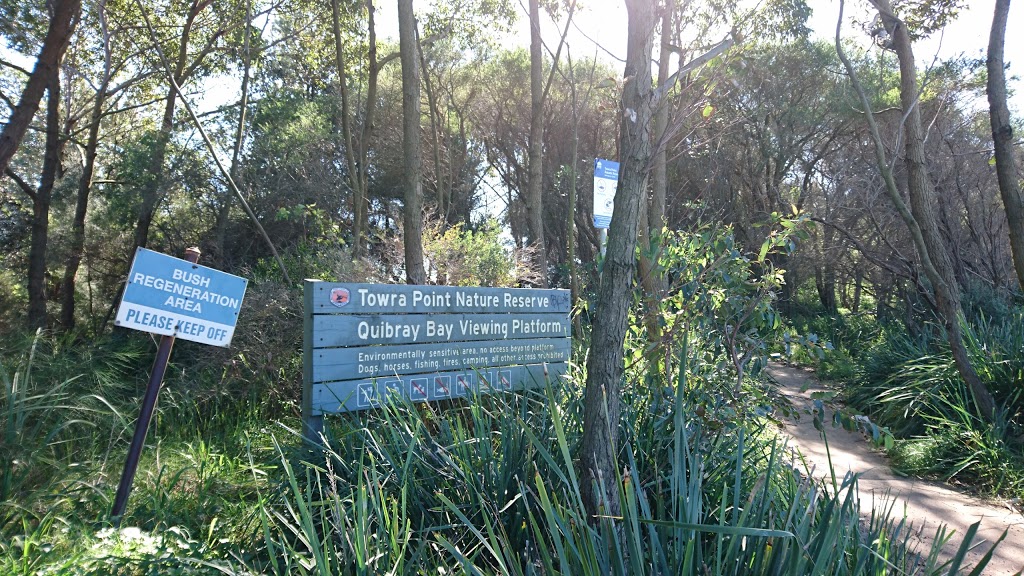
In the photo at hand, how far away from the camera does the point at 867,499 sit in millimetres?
4875

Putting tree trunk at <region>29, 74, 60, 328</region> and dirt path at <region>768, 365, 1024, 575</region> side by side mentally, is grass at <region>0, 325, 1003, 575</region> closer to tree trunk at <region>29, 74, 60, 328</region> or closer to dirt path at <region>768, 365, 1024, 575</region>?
dirt path at <region>768, 365, 1024, 575</region>

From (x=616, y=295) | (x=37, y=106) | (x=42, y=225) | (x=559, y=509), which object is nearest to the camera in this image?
(x=559, y=509)

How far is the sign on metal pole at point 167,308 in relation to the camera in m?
3.09

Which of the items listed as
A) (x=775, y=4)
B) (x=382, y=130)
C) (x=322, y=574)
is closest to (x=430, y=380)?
(x=322, y=574)

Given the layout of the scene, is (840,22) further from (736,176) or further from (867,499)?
(736,176)

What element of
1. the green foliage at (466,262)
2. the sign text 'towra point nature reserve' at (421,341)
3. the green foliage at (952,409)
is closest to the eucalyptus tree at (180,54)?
the green foliage at (466,262)

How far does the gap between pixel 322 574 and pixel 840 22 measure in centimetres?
706

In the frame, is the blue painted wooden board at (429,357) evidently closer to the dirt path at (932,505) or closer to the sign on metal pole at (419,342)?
the sign on metal pole at (419,342)

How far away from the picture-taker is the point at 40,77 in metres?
8.73

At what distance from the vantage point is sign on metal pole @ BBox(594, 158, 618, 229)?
665 centimetres

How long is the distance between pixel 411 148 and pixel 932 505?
6.83 meters

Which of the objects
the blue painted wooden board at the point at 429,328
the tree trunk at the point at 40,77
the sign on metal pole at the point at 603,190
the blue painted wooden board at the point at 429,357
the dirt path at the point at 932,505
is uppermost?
the tree trunk at the point at 40,77

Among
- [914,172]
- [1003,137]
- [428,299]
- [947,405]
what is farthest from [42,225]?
[1003,137]

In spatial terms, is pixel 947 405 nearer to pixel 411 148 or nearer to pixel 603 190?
pixel 603 190
